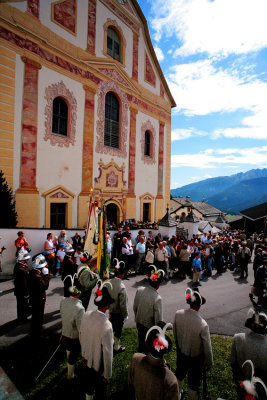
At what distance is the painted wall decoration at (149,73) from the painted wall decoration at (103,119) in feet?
12.0

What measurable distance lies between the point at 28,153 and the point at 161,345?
11327 mm

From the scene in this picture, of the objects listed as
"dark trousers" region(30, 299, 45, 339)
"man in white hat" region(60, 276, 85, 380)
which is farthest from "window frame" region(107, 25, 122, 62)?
"man in white hat" region(60, 276, 85, 380)

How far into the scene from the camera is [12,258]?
8891mm

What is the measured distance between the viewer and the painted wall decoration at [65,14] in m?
12.3

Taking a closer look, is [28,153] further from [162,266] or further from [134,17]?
[134,17]

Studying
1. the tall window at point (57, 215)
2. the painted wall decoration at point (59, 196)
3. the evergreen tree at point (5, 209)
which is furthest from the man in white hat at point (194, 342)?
the painted wall decoration at point (59, 196)

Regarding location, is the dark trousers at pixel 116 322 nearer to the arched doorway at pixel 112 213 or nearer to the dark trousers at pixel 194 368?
the dark trousers at pixel 194 368

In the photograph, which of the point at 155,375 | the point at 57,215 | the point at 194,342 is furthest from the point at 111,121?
the point at 155,375

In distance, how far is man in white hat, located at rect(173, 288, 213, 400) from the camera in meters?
3.43

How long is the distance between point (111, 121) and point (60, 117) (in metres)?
4.00

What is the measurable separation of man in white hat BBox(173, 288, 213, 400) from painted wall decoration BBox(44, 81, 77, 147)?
11.3 m

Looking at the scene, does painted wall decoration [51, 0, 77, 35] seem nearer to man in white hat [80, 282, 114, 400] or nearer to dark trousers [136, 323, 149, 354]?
man in white hat [80, 282, 114, 400]

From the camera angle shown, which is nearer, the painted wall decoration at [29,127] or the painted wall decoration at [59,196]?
the painted wall decoration at [29,127]

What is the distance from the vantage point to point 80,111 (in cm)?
1377
